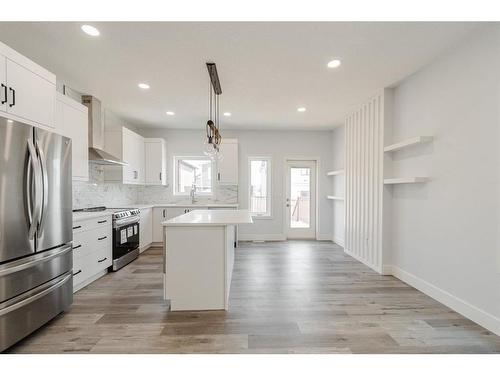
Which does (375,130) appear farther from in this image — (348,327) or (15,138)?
(15,138)

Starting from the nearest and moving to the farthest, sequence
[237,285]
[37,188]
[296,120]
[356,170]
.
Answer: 1. [37,188]
2. [237,285]
3. [356,170]
4. [296,120]

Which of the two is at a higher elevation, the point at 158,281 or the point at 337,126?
the point at 337,126

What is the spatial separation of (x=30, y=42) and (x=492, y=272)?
15.5 feet

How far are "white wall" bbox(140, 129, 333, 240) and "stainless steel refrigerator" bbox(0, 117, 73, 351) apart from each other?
3.54 meters

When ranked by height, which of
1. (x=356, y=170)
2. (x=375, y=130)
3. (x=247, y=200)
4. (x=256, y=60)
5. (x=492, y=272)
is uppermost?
(x=256, y=60)

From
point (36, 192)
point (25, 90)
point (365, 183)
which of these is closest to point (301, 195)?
point (365, 183)

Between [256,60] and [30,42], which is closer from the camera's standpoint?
[30,42]

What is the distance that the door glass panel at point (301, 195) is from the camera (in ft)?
19.9

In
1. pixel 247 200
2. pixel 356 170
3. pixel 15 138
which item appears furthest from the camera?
pixel 247 200

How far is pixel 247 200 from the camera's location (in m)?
5.88

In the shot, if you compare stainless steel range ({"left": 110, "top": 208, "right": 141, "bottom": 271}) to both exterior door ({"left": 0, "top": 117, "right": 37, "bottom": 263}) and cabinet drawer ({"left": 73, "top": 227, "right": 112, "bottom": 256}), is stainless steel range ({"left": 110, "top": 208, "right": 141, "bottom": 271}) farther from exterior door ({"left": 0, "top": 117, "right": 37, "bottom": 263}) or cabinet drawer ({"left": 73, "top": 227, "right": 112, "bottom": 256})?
exterior door ({"left": 0, "top": 117, "right": 37, "bottom": 263})

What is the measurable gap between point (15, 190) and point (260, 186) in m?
4.62

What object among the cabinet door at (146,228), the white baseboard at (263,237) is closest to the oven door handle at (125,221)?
the cabinet door at (146,228)
